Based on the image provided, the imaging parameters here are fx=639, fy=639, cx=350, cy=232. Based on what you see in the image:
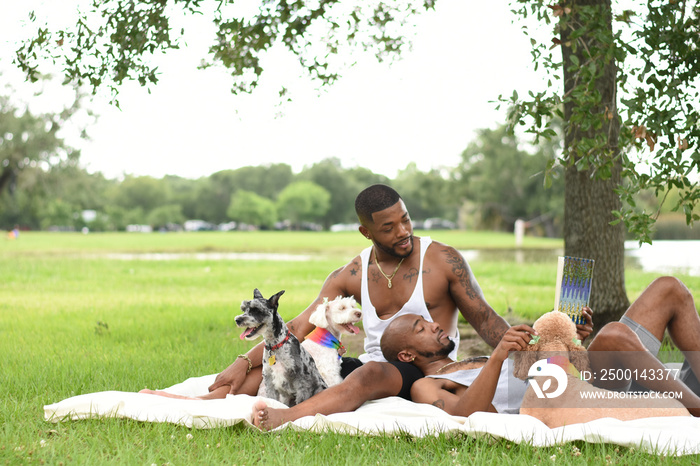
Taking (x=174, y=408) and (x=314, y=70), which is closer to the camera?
(x=174, y=408)

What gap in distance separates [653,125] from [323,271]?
14.1 metres

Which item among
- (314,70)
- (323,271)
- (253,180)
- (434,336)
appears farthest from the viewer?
(253,180)

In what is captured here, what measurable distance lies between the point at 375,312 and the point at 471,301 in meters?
0.75

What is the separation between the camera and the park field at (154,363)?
3686 millimetres

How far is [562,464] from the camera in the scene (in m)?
3.49

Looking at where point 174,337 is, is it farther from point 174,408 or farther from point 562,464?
point 562,464

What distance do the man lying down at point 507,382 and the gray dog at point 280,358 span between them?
24.8 inches

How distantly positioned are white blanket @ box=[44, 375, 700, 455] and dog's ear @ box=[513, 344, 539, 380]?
12.9 inches

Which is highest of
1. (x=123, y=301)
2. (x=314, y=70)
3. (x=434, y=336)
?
(x=314, y=70)

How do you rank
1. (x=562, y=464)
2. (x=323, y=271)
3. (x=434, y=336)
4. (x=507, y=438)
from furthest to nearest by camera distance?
(x=323, y=271) < (x=434, y=336) < (x=507, y=438) < (x=562, y=464)

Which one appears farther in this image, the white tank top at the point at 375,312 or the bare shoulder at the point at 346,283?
the bare shoulder at the point at 346,283

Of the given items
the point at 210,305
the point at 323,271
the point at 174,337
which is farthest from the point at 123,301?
the point at 323,271

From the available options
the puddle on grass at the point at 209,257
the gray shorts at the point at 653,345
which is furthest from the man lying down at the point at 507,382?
the puddle on grass at the point at 209,257

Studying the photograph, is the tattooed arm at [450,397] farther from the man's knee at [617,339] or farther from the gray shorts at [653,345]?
the gray shorts at [653,345]
